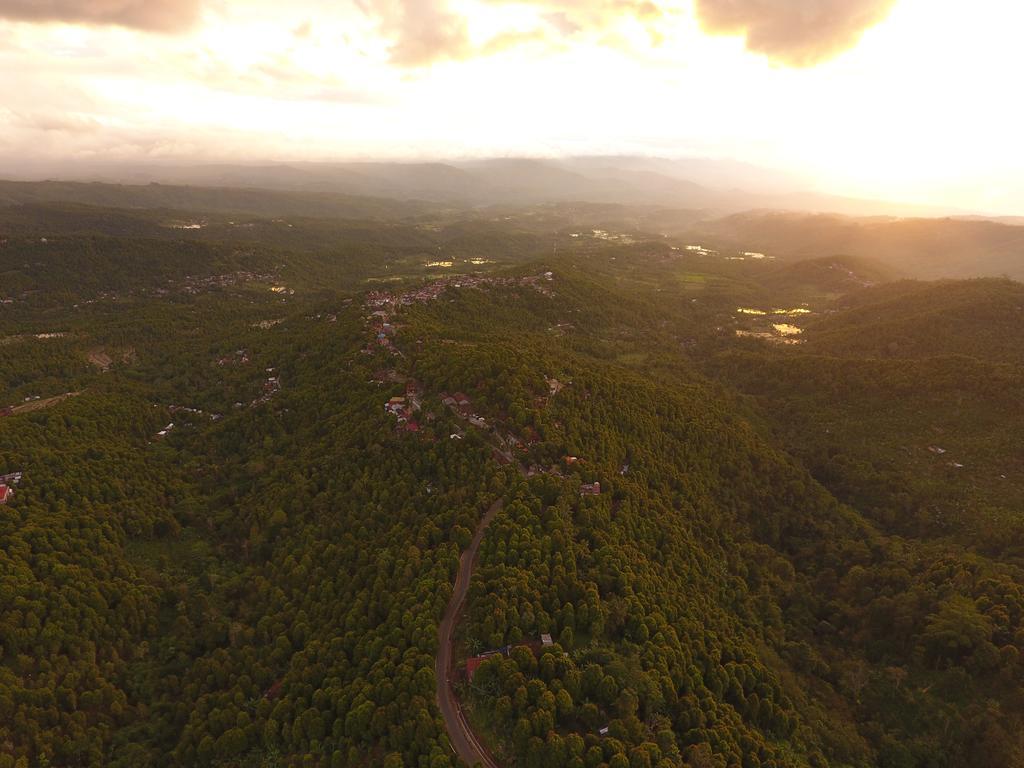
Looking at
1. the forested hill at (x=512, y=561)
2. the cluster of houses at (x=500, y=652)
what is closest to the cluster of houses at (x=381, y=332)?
the forested hill at (x=512, y=561)

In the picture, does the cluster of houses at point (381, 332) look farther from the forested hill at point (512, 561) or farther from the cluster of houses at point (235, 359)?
the cluster of houses at point (235, 359)

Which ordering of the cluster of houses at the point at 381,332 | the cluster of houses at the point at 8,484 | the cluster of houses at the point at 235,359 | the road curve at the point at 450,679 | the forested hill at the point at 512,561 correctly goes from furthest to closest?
the cluster of houses at the point at 235,359, the cluster of houses at the point at 381,332, the cluster of houses at the point at 8,484, the forested hill at the point at 512,561, the road curve at the point at 450,679

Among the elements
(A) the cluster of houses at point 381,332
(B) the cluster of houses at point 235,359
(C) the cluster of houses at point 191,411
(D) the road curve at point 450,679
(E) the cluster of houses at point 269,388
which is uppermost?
(A) the cluster of houses at point 381,332

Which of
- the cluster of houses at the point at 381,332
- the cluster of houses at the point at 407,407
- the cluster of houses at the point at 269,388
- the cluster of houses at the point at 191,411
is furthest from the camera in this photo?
the cluster of houses at the point at 269,388

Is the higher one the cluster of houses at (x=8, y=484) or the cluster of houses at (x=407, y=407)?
the cluster of houses at (x=407, y=407)

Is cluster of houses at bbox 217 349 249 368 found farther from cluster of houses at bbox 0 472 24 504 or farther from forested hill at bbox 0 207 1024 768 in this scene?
cluster of houses at bbox 0 472 24 504

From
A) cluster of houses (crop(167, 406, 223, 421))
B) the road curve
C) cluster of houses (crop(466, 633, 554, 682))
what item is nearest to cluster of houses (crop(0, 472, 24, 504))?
cluster of houses (crop(167, 406, 223, 421))
